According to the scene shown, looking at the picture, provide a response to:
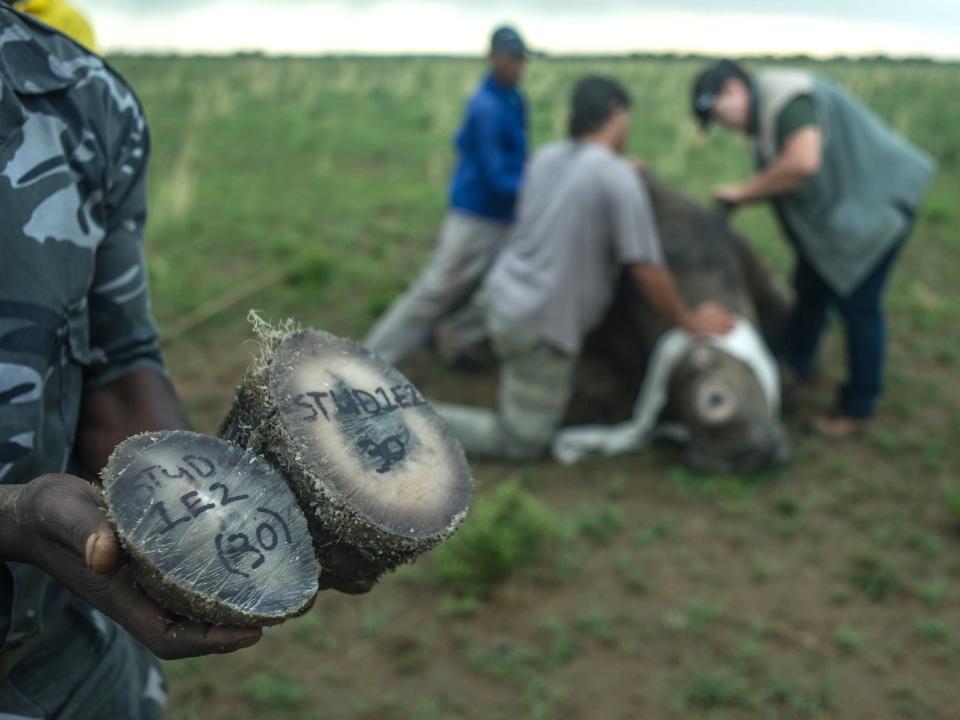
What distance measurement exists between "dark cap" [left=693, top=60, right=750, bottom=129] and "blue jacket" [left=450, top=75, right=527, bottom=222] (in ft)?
3.04

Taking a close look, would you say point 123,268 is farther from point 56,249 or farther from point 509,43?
point 509,43

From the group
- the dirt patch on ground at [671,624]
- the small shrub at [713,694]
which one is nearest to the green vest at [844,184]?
the dirt patch on ground at [671,624]

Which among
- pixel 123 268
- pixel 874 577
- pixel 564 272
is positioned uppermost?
pixel 123 268

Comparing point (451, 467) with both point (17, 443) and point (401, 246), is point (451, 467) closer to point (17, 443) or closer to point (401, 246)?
point (17, 443)

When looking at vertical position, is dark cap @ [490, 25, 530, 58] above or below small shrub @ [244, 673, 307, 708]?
above

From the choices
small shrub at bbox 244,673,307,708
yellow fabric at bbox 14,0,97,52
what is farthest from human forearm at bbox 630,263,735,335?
yellow fabric at bbox 14,0,97,52

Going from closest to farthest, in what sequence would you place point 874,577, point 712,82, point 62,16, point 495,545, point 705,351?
point 62,16 < point 495,545 < point 874,577 < point 705,351 < point 712,82

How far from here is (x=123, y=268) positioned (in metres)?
1.43

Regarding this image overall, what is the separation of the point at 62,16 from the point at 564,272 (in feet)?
9.64

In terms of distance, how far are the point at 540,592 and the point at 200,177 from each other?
8.21 m

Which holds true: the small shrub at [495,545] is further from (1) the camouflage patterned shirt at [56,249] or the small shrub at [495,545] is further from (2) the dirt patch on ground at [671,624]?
(1) the camouflage patterned shirt at [56,249]

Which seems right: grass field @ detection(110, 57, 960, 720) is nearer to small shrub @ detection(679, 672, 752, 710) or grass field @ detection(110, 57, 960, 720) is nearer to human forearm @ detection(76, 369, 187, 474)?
small shrub @ detection(679, 672, 752, 710)

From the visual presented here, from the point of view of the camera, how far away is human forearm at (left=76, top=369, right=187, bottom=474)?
1451 mm

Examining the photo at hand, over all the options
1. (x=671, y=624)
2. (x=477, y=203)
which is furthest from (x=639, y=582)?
(x=477, y=203)
